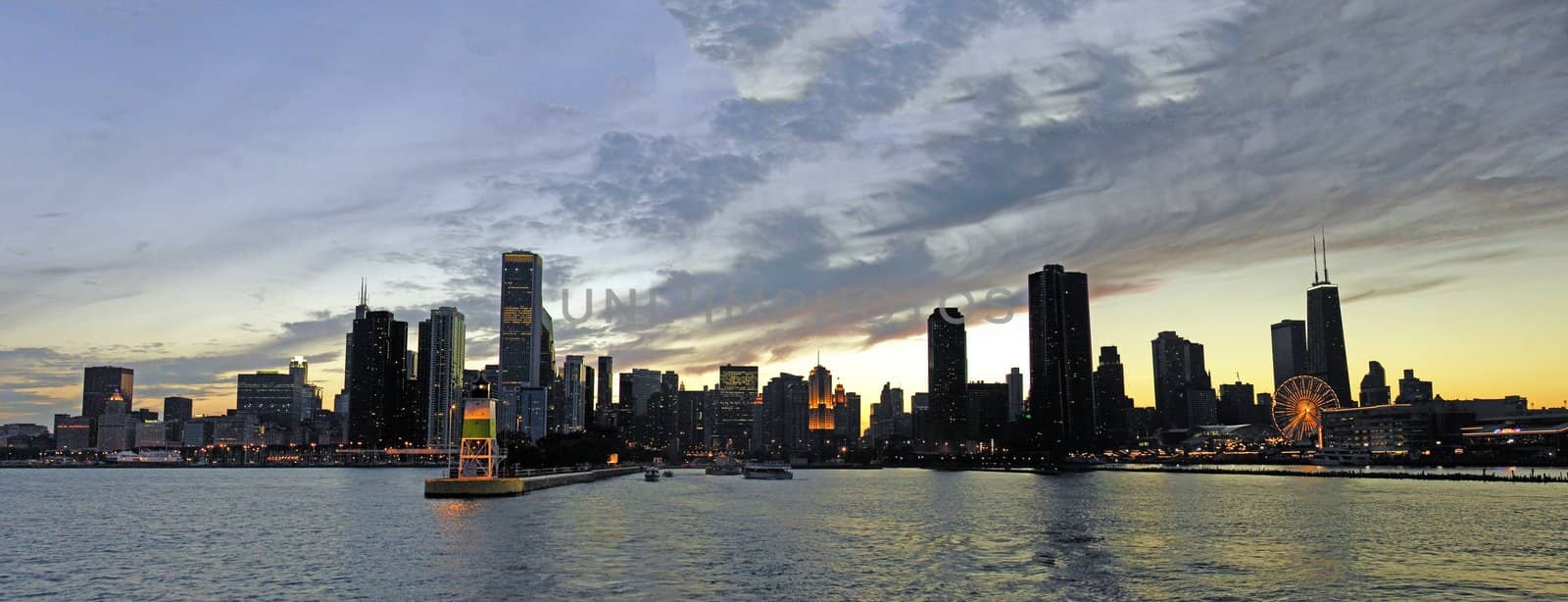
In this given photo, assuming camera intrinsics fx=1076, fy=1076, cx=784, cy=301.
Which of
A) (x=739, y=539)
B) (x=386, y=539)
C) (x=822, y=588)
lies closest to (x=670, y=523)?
(x=739, y=539)

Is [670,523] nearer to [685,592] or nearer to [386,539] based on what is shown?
[386,539]

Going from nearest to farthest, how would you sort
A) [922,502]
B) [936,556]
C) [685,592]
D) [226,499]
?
[685,592]
[936,556]
[922,502]
[226,499]

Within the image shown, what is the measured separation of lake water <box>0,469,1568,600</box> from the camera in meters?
50.6

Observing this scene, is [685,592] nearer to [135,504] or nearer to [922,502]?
[922,502]

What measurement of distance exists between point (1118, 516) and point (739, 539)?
40.8 metres

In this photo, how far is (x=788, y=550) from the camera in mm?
67312

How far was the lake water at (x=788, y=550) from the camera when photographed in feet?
166

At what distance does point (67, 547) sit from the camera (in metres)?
72.4

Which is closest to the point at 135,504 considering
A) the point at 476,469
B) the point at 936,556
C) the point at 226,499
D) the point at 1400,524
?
the point at 226,499

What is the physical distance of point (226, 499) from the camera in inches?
5566

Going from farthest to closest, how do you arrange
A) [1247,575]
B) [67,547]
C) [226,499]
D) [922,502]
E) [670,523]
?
[226,499], [922,502], [670,523], [67,547], [1247,575]

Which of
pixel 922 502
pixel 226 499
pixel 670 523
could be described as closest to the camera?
pixel 670 523

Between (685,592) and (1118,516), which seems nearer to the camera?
(685,592)

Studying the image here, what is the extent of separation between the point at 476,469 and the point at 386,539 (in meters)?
53.7
